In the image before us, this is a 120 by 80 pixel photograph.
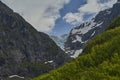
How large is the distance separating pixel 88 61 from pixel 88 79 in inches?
907

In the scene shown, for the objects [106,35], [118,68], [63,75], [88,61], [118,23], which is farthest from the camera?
[118,23]

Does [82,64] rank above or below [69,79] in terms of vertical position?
above

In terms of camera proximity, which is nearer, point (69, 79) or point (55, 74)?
point (69, 79)

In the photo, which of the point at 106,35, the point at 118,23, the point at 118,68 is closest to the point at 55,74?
the point at 118,68

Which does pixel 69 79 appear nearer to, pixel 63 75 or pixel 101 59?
pixel 63 75

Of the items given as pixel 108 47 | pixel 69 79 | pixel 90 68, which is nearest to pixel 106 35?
pixel 108 47

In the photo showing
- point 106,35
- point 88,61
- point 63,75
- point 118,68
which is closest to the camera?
point 118,68

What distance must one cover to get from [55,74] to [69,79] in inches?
371

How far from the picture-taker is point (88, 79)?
3442 inches

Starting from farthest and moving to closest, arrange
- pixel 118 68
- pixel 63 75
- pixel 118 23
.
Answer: pixel 118 23
pixel 63 75
pixel 118 68

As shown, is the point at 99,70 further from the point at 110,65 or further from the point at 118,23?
the point at 118,23

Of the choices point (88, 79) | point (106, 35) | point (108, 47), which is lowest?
point (88, 79)

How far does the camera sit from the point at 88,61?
110 meters

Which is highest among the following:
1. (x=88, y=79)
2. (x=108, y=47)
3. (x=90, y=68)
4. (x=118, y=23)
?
(x=118, y=23)
